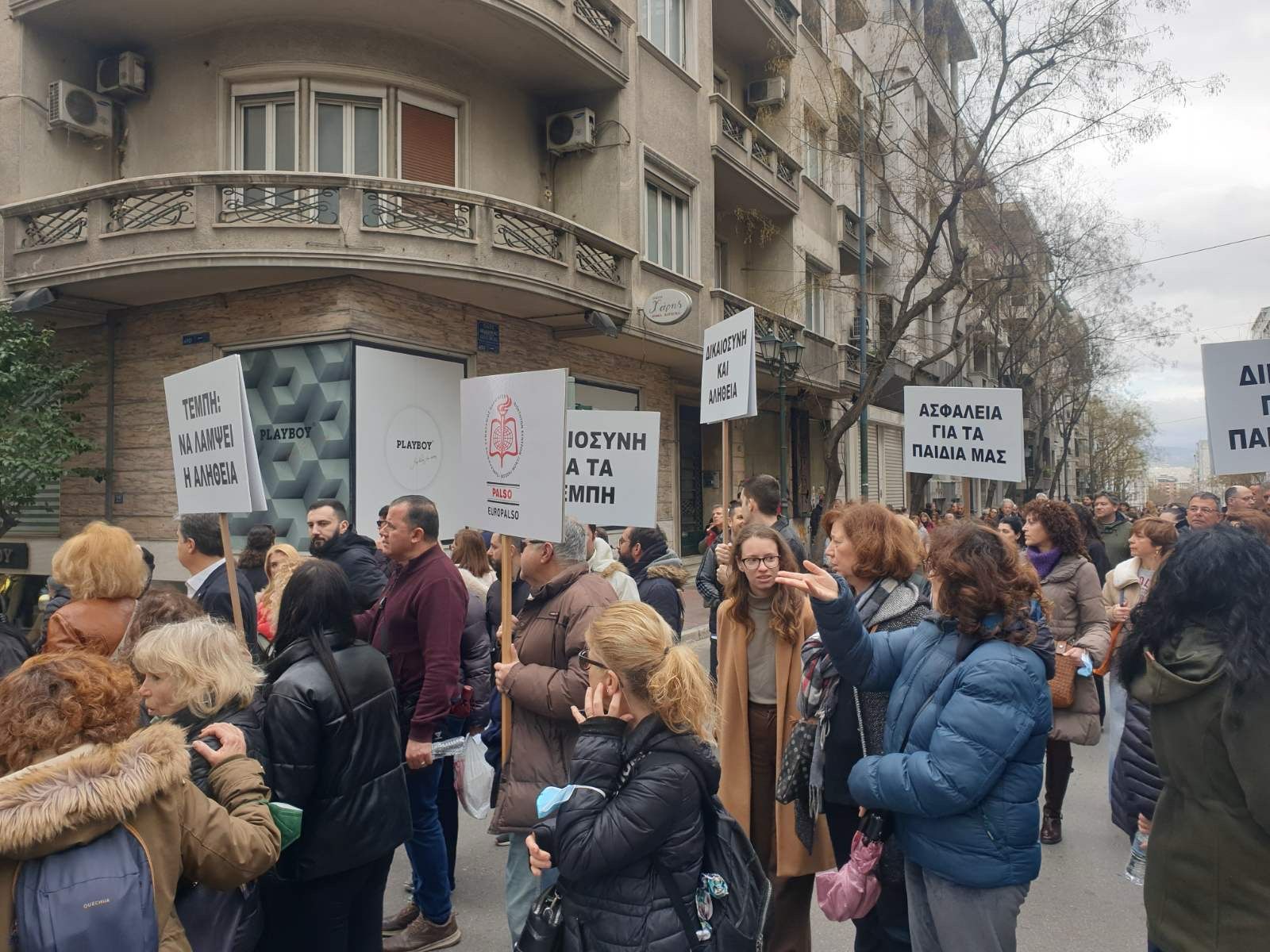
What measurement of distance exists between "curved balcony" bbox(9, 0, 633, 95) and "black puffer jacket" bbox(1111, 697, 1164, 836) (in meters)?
11.0

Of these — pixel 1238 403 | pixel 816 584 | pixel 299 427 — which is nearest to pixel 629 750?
pixel 816 584

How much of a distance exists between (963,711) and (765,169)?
1788 cm

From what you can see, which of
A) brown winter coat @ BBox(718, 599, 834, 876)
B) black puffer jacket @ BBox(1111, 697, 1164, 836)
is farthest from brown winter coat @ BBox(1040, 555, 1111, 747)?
brown winter coat @ BBox(718, 599, 834, 876)

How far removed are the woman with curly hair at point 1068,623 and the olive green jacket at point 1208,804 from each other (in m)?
2.67

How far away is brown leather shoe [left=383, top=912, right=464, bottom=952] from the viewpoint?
13.0 feet

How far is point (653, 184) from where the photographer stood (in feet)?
49.5

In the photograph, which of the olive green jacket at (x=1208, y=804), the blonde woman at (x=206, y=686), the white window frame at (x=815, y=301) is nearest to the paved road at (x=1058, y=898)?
the blonde woman at (x=206, y=686)

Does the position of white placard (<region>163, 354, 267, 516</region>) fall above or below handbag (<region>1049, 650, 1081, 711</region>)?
above

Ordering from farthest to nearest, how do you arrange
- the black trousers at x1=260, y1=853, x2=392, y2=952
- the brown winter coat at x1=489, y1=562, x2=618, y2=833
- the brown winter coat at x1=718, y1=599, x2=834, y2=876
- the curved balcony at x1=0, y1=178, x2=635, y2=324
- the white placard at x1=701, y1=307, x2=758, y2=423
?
the curved balcony at x1=0, y1=178, x2=635, y2=324, the white placard at x1=701, y1=307, x2=758, y2=423, the brown winter coat at x1=718, y1=599, x2=834, y2=876, the brown winter coat at x1=489, y1=562, x2=618, y2=833, the black trousers at x1=260, y1=853, x2=392, y2=952

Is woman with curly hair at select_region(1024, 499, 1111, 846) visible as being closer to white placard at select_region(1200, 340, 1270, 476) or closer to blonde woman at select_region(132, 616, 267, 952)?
white placard at select_region(1200, 340, 1270, 476)

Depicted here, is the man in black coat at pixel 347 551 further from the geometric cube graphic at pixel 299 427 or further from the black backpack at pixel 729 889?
the geometric cube graphic at pixel 299 427

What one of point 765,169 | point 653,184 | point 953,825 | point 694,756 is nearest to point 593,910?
point 694,756

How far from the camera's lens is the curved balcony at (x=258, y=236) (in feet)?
34.3

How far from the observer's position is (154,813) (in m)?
2.04
